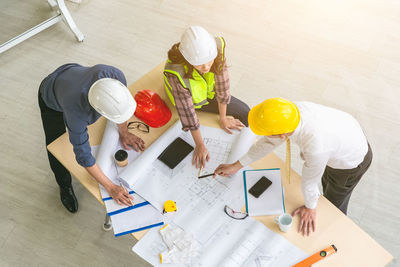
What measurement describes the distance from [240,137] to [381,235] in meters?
1.42

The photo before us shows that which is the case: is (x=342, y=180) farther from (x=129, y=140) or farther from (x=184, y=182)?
(x=129, y=140)

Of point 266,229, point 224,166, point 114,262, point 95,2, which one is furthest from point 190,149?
point 95,2

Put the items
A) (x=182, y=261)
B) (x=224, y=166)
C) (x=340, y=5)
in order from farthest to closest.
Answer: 1. (x=340, y=5)
2. (x=224, y=166)
3. (x=182, y=261)

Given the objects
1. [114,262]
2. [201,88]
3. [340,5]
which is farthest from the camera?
[340,5]

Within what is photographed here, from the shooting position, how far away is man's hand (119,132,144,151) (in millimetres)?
2102

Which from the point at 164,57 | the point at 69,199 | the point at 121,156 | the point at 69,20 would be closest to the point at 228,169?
the point at 121,156

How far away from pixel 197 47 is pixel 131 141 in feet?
2.11

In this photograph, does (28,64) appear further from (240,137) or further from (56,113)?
(240,137)

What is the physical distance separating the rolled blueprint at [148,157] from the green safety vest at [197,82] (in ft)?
0.62

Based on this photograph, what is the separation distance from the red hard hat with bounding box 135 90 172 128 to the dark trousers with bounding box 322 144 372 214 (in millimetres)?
1007

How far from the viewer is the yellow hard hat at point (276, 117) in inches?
62.2

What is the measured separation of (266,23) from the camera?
375cm

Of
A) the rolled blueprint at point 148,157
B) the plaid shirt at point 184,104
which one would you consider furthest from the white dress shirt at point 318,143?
the rolled blueprint at point 148,157

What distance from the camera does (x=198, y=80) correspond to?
208 centimetres
